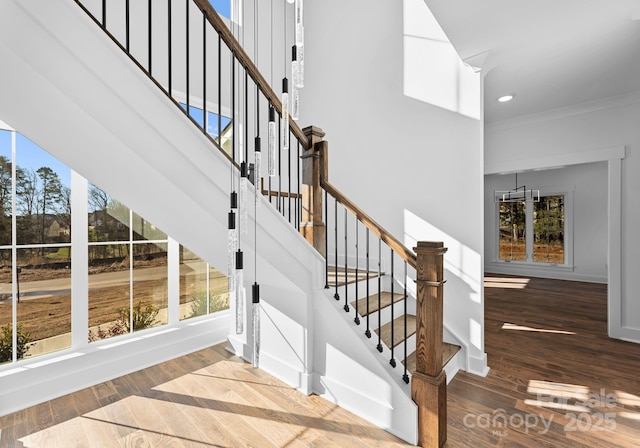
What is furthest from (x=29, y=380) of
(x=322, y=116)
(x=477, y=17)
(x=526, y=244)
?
(x=526, y=244)

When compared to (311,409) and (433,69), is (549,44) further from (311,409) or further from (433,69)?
(311,409)

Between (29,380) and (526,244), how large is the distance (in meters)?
8.99

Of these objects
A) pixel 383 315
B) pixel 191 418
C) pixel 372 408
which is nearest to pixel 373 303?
pixel 383 315

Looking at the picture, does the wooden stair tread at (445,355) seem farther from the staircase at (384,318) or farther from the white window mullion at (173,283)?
the white window mullion at (173,283)

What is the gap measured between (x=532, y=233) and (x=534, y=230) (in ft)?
0.28

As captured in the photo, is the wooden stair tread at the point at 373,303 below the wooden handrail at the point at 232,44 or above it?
below

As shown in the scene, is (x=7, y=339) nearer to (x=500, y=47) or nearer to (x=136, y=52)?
(x=136, y=52)

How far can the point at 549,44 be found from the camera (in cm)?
245

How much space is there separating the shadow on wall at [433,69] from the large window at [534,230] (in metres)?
6.01

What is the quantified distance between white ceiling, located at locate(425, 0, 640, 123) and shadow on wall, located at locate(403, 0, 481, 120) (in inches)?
8.8

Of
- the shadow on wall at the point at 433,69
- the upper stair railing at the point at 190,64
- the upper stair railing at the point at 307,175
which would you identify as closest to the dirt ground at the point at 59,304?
the upper stair railing at the point at 190,64

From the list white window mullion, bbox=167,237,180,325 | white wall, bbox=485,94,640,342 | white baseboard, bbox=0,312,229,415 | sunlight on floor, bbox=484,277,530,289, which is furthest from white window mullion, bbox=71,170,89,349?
sunlight on floor, bbox=484,277,530,289

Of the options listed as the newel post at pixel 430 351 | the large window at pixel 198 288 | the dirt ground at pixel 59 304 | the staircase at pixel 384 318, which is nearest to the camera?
the newel post at pixel 430 351

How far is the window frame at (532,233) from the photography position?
6953 millimetres
